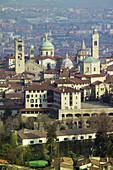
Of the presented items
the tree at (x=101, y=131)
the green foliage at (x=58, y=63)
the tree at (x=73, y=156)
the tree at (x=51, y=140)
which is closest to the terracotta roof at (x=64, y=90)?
the tree at (x=101, y=131)

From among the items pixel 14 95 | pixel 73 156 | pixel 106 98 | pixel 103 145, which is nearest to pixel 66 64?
pixel 14 95

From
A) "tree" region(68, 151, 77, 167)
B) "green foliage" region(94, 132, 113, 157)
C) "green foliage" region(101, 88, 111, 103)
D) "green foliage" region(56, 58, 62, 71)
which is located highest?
"green foliage" region(56, 58, 62, 71)

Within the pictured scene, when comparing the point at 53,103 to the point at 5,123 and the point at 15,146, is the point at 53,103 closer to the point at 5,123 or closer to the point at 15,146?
the point at 5,123

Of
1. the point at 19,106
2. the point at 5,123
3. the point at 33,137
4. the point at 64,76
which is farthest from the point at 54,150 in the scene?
the point at 64,76

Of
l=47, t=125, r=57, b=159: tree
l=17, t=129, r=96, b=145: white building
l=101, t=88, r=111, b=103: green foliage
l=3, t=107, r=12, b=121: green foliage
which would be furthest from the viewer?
l=101, t=88, r=111, b=103: green foliage

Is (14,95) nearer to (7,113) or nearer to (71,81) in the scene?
(71,81)

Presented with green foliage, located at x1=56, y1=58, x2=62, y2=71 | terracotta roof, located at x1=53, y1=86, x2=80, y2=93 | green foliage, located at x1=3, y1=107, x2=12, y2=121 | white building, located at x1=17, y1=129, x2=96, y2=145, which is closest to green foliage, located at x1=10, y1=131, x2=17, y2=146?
white building, located at x1=17, y1=129, x2=96, y2=145

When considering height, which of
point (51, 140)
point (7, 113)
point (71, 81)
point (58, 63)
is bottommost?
point (51, 140)

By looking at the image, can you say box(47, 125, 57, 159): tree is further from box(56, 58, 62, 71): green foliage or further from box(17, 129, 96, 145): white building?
box(56, 58, 62, 71): green foliage

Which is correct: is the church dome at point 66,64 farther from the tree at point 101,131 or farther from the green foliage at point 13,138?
the green foliage at point 13,138

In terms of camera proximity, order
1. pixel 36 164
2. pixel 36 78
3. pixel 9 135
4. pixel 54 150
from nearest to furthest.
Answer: pixel 36 164 < pixel 54 150 < pixel 9 135 < pixel 36 78

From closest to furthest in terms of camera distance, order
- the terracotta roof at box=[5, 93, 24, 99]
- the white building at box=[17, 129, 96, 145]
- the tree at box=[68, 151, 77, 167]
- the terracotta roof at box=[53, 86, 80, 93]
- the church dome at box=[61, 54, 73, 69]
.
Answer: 1. the tree at box=[68, 151, 77, 167]
2. the white building at box=[17, 129, 96, 145]
3. the terracotta roof at box=[53, 86, 80, 93]
4. the terracotta roof at box=[5, 93, 24, 99]
5. the church dome at box=[61, 54, 73, 69]
